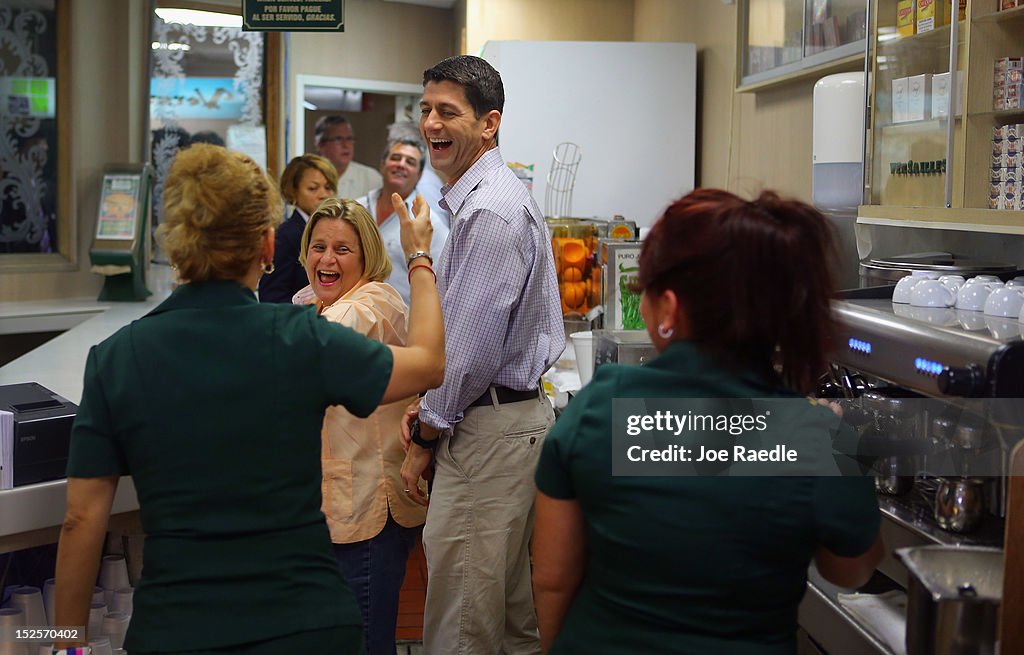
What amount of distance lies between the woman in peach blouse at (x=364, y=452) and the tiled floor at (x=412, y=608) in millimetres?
1087

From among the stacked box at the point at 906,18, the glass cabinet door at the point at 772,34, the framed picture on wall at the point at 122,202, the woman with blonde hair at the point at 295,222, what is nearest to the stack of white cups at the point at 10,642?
the woman with blonde hair at the point at 295,222

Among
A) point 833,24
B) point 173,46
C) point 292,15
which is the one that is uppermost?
point 173,46

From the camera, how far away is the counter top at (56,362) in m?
2.10

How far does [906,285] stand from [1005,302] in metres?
0.29

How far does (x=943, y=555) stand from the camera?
60.3 inches

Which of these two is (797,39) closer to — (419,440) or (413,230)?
(419,440)

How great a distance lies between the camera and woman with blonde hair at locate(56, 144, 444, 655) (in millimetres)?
1454

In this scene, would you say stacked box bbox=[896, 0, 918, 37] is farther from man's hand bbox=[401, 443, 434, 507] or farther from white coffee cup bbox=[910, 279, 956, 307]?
man's hand bbox=[401, 443, 434, 507]

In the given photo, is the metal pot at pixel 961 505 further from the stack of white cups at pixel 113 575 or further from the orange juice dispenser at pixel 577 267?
the orange juice dispenser at pixel 577 267

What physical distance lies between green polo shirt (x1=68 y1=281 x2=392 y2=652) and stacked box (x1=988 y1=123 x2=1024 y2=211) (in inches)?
64.2

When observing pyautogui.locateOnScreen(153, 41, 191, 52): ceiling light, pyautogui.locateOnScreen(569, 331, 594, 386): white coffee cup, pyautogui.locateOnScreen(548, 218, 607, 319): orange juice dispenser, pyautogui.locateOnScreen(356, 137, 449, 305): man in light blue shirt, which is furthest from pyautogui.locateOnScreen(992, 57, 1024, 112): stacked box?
pyautogui.locateOnScreen(153, 41, 191, 52): ceiling light

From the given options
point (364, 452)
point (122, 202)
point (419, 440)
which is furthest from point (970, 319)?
point (122, 202)

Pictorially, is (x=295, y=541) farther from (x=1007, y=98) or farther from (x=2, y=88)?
(x=2, y=88)

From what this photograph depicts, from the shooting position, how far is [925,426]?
224 cm
